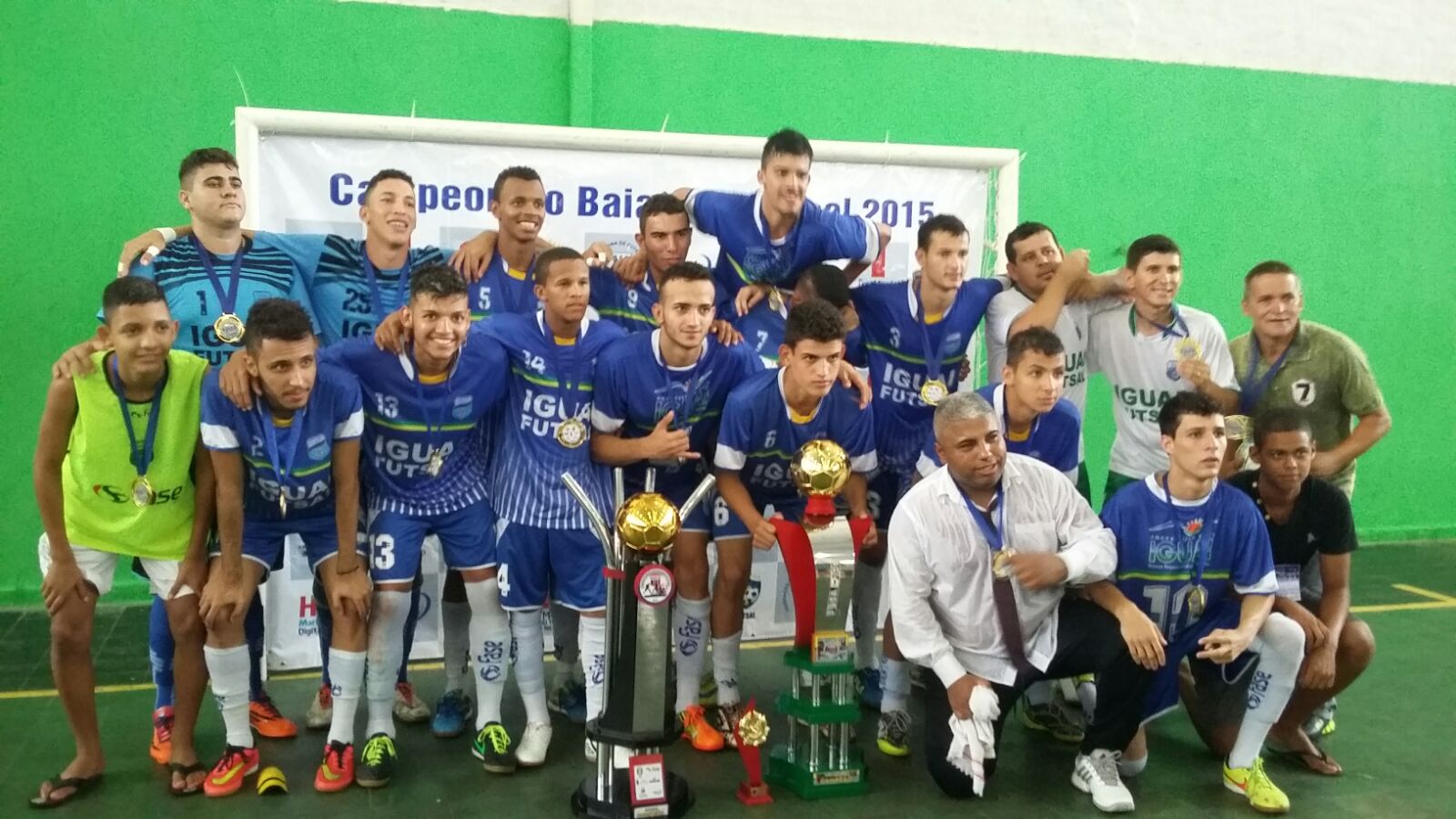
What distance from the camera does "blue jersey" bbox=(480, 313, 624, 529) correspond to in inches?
165

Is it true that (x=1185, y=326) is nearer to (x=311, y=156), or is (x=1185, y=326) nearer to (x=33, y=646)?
(x=311, y=156)

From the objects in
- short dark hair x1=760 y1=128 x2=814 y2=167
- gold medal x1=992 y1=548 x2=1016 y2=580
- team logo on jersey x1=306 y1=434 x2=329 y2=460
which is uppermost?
short dark hair x1=760 y1=128 x2=814 y2=167

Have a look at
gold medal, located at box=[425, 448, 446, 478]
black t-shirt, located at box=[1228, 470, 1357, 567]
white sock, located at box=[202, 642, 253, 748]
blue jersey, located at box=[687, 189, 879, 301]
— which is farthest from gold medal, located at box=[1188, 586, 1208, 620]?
white sock, located at box=[202, 642, 253, 748]

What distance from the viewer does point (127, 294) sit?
3.67 meters

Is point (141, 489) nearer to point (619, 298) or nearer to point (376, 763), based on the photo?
point (376, 763)

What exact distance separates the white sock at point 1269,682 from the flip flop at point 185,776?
3.42 metres

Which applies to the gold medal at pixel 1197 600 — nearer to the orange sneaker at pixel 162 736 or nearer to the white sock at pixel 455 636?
the white sock at pixel 455 636

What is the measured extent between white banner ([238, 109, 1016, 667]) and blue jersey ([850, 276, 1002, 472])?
120 cm

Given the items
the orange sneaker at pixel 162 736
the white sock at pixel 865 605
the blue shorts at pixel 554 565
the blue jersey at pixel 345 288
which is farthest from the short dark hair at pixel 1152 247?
the orange sneaker at pixel 162 736

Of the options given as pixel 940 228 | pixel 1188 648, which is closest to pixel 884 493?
pixel 940 228

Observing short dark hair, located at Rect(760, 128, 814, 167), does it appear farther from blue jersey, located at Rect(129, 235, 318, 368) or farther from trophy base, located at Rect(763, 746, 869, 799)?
trophy base, located at Rect(763, 746, 869, 799)

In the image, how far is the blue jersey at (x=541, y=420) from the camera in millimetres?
4203

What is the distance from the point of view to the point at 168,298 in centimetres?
434

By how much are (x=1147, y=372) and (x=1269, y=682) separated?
1.40 metres
